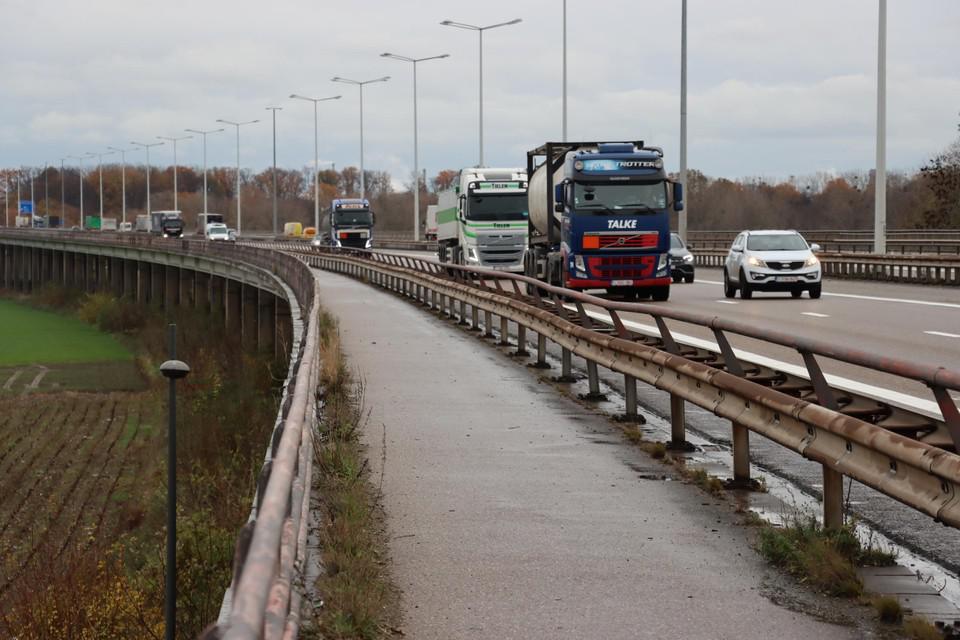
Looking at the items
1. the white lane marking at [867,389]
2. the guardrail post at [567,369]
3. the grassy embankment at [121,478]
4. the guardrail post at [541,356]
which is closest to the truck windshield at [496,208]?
the grassy embankment at [121,478]

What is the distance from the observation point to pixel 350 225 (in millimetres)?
79938

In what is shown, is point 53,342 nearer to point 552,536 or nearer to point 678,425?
point 678,425

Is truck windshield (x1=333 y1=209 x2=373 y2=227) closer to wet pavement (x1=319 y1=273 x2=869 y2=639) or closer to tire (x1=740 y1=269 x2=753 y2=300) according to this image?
tire (x1=740 y1=269 x2=753 y2=300)

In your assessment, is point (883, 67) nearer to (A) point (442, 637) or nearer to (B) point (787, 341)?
(B) point (787, 341)

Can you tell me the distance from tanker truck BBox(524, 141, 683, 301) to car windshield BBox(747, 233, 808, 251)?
243 centimetres

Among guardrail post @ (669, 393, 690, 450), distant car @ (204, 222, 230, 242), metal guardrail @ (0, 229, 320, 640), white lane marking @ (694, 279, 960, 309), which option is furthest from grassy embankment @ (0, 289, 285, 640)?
distant car @ (204, 222, 230, 242)

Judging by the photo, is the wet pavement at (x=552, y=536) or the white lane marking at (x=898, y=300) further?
the white lane marking at (x=898, y=300)

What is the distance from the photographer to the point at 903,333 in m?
22.5

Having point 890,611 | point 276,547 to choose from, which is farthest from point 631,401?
point 276,547

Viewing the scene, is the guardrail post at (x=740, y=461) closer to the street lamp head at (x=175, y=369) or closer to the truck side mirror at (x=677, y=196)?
→ the street lamp head at (x=175, y=369)

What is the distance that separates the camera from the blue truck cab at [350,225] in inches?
3123

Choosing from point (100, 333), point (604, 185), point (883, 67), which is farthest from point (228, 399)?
point (100, 333)

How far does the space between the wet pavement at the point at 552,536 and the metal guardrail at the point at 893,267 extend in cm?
2735

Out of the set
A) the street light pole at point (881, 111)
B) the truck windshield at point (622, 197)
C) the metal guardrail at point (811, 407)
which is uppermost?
the street light pole at point (881, 111)
